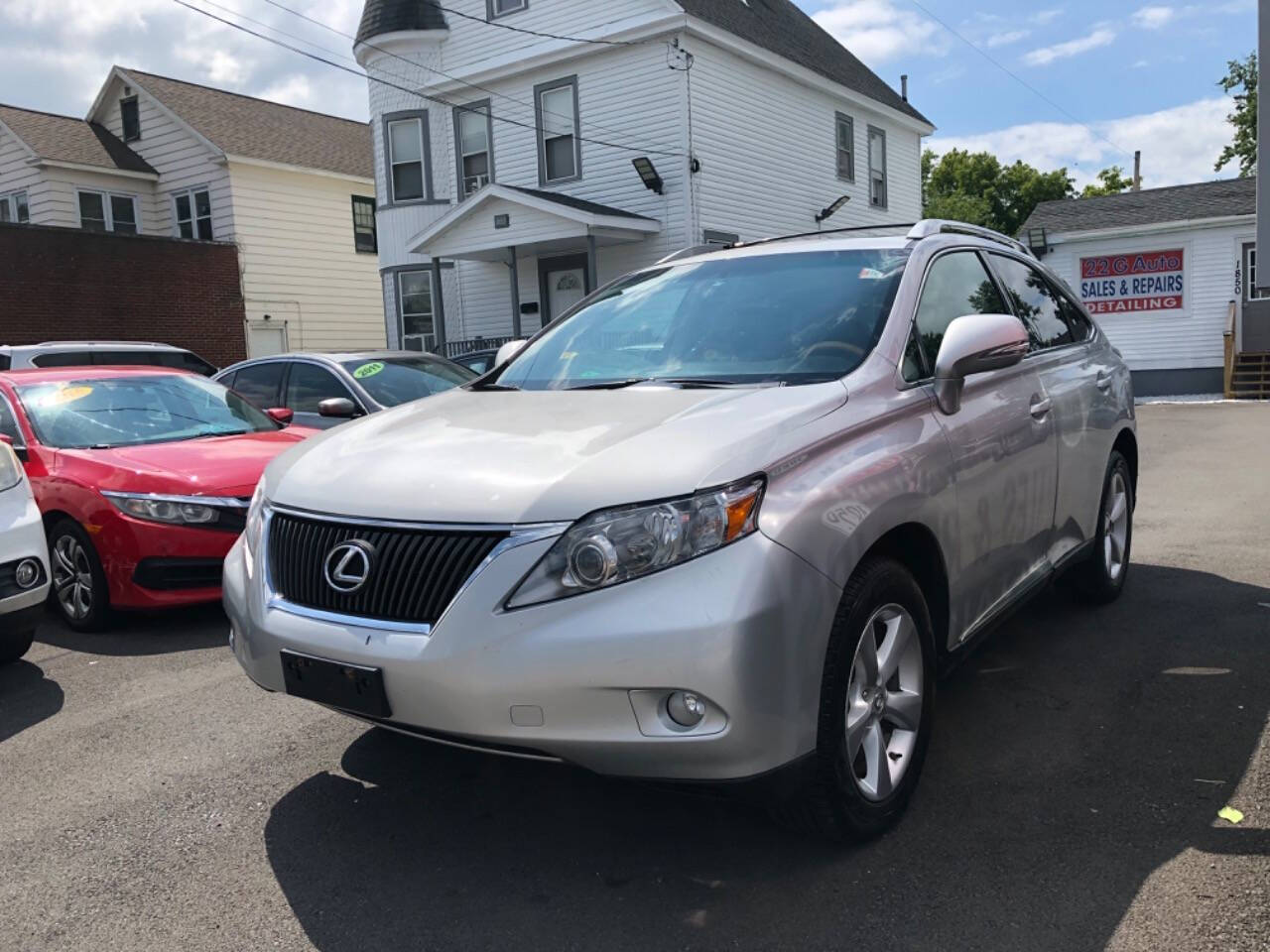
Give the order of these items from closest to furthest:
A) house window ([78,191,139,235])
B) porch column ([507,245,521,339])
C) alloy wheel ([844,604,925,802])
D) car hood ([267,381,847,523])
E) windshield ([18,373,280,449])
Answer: car hood ([267,381,847,523]) < alloy wheel ([844,604,925,802]) < windshield ([18,373,280,449]) < porch column ([507,245,521,339]) < house window ([78,191,139,235])

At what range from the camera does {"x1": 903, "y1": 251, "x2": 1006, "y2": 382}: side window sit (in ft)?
11.8

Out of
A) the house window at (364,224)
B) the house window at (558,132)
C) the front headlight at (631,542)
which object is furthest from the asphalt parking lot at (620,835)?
the house window at (364,224)

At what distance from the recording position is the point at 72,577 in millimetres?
5914

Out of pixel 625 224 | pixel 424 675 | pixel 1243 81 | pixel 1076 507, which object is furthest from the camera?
pixel 1243 81

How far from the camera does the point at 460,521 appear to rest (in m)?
2.71

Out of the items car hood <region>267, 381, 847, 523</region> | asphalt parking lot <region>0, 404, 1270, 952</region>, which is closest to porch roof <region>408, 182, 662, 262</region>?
asphalt parking lot <region>0, 404, 1270, 952</region>

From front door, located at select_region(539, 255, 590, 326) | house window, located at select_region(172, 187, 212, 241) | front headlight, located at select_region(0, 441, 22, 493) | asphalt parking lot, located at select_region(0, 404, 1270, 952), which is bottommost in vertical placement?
asphalt parking lot, located at select_region(0, 404, 1270, 952)

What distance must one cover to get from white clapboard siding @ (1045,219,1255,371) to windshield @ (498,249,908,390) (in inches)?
828

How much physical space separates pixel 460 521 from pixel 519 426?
1.97ft

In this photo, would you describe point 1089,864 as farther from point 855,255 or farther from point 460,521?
point 855,255

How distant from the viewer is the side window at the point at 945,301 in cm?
361

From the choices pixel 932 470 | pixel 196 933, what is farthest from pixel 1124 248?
pixel 196 933

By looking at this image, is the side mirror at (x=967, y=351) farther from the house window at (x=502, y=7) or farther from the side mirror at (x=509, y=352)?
the house window at (x=502, y=7)

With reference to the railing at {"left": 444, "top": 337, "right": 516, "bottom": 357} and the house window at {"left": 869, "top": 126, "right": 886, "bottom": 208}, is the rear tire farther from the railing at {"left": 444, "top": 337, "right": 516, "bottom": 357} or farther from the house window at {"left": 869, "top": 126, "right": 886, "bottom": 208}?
the house window at {"left": 869, "top": 126, "right": 886, "bottom": 208}
